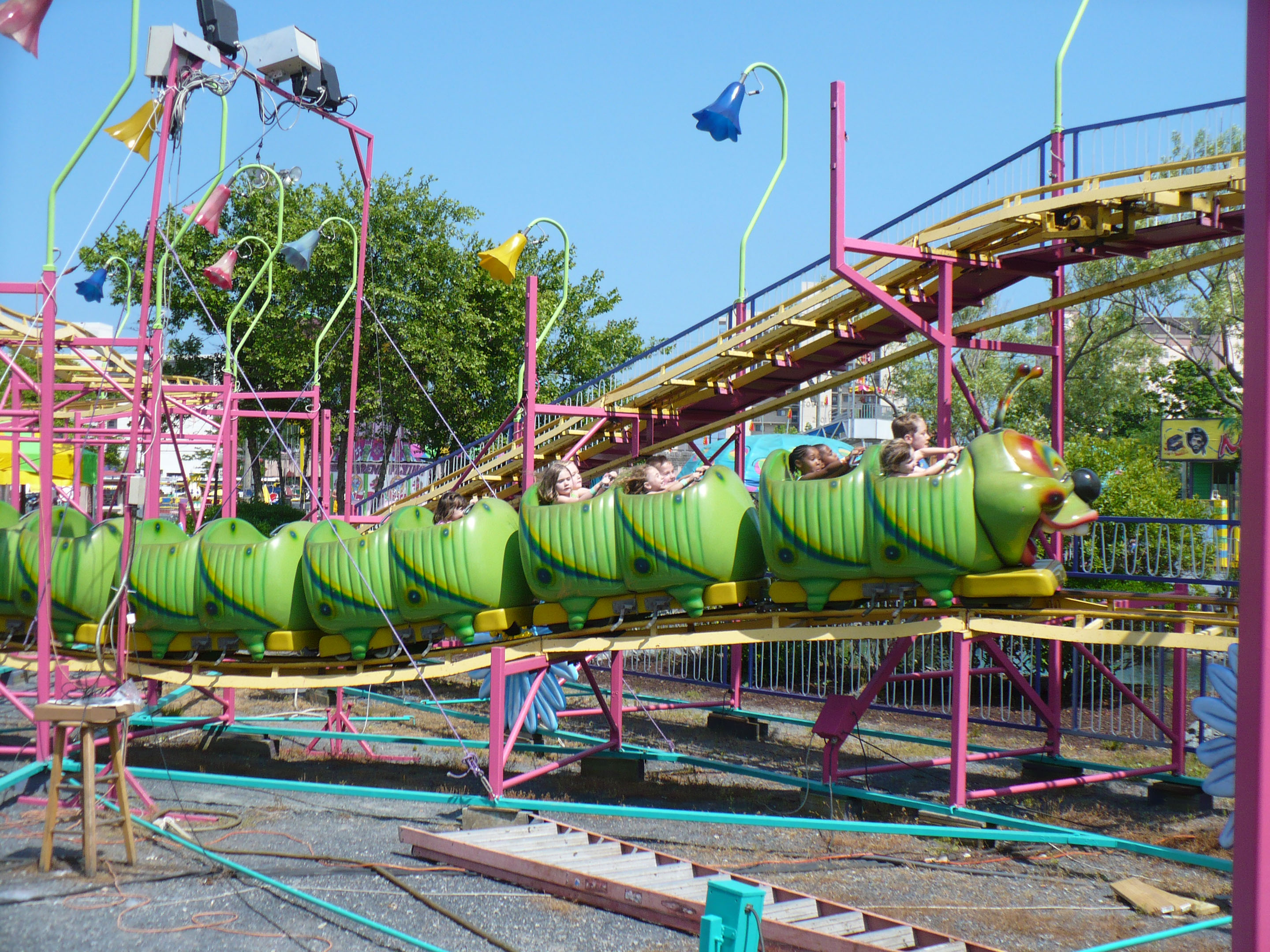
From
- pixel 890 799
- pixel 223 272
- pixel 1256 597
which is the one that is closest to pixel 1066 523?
pixel 890 799

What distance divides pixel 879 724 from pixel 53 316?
28.4ft

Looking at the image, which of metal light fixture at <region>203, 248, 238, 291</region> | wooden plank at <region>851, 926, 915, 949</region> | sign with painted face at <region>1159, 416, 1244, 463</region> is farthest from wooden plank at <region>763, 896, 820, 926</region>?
sign with painted face at <region>1159, 416, 1244, 463</region>

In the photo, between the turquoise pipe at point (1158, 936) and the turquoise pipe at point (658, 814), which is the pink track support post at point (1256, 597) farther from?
the turquoise pipe at point (658, 814)

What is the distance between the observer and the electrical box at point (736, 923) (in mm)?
3602

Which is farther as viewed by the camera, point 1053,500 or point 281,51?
point 281,51

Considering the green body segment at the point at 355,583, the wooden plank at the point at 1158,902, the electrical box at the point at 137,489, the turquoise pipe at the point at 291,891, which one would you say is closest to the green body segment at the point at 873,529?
the wooden plank at the point at 1158,902

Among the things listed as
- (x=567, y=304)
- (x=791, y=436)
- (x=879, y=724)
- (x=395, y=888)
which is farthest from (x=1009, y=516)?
(x=567, y=304)

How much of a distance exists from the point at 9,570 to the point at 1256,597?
9.53 m

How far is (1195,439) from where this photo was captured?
29812 mm

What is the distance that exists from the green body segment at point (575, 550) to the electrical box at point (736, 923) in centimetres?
389

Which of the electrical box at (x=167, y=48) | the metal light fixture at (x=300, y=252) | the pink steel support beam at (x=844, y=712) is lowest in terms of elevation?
the pink steel support beam at (x=844, y=712)

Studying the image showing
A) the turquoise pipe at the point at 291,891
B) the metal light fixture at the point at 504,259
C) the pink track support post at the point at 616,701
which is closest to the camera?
the turquoise pipe at the point at 291,891

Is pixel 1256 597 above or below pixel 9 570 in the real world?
above

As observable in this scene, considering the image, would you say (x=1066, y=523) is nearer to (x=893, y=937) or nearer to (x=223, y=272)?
(x=893, y=937)
